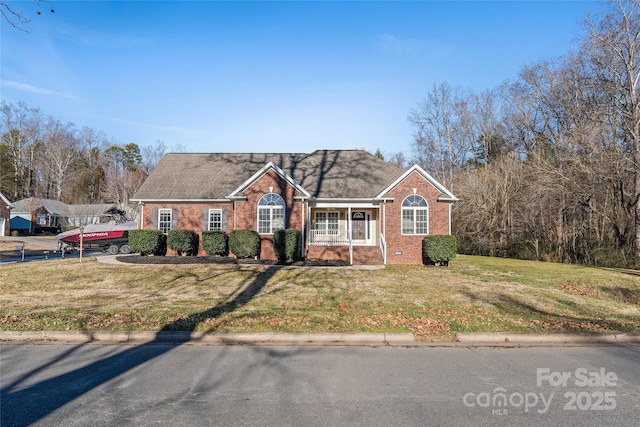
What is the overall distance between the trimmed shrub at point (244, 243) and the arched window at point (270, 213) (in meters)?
1.28

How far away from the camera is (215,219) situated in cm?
2114

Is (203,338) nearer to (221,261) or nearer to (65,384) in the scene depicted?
(65,384)

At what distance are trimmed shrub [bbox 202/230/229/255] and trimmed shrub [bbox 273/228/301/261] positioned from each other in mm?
2924

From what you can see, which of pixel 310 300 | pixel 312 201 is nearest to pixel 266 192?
pixel 312 201

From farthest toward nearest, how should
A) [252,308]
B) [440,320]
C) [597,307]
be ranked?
[597,307]
[252,308]
[440,320]

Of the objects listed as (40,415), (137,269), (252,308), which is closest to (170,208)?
(137,269)

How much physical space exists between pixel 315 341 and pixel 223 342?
65.0 inches

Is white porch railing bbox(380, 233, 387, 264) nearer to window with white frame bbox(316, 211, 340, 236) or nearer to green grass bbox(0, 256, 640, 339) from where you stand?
green grass bbox(0, 256, 640, 339)

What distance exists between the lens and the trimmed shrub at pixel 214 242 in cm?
1917

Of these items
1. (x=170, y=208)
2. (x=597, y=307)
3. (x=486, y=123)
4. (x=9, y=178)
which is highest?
(x=486, y=123)

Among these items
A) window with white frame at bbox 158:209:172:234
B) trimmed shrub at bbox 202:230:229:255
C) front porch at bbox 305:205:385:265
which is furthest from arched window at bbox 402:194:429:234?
window with white frame at bbox 158:209:172:234

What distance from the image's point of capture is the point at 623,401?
14.8 ft

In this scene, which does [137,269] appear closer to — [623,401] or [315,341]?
[315,341]

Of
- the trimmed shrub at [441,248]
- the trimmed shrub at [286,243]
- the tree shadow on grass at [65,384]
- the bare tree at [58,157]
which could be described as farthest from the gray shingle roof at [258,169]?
the bare tree at [58,157]
